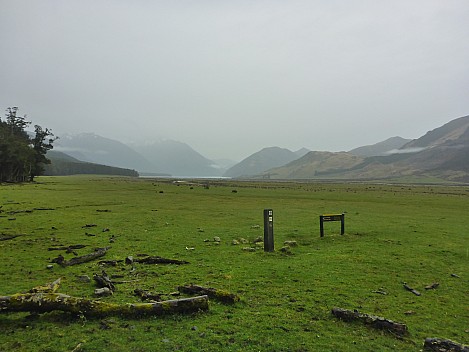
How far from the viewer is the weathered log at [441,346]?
7219mm

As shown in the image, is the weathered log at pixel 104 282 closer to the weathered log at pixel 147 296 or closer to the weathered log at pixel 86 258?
the weathered log at pixel 147 296

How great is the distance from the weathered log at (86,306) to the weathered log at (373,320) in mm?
3940

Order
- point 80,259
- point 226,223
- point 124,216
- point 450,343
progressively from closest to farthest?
point 450,343
point 80,259
point 226,223
point 124,216

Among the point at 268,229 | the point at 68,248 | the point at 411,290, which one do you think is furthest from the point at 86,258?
the point at 411,290

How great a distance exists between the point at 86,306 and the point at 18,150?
4033 inches

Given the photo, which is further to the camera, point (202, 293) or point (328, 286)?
point (328, 286)

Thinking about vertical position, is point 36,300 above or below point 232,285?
above

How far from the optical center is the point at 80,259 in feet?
48.2

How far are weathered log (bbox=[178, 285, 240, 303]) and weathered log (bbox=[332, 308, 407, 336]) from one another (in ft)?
10.1

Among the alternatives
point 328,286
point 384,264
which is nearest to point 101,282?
point 328,286

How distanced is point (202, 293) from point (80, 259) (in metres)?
7.40

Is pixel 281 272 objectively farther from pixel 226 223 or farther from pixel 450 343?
pixel 226 223

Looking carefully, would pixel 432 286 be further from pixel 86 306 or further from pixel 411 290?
pixel 86 306

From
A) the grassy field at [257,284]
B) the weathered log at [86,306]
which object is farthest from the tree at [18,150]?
the weathered log at [86,306]
